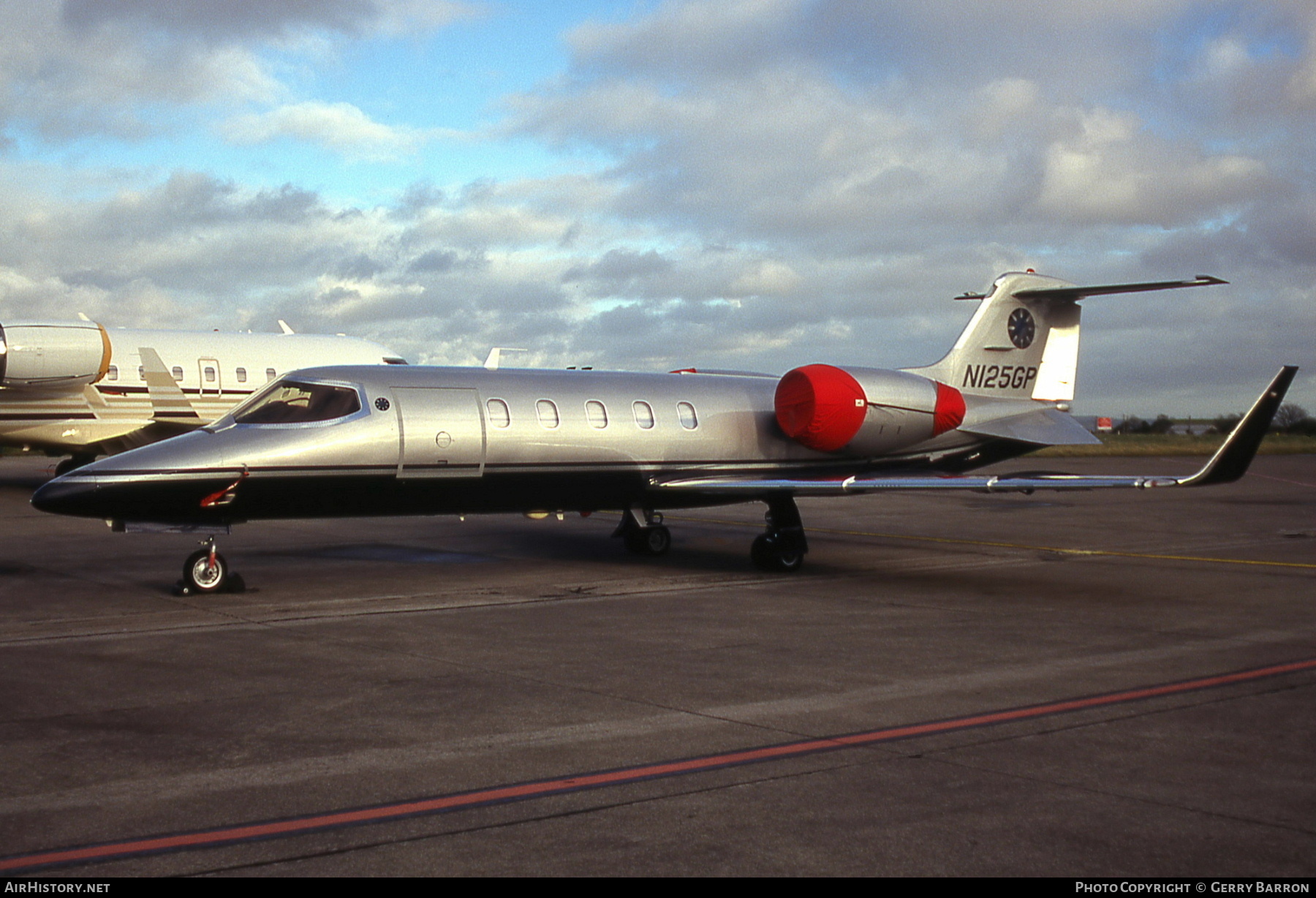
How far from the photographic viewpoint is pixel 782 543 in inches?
634

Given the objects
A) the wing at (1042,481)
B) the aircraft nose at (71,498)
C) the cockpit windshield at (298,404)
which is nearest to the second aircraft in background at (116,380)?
the cockpit windshield at (298,404)

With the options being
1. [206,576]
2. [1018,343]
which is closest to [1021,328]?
[1018,343]

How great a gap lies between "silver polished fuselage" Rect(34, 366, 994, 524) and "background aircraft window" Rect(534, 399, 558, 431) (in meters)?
0.02

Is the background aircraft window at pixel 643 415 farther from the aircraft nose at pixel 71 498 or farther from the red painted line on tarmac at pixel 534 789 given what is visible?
the red painted line on tarmac at pixel 534 789

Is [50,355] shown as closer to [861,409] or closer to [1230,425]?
[861,409]

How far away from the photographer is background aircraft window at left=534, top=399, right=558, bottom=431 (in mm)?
15562

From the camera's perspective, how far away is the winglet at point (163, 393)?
1086 inches

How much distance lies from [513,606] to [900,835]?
25.8 feet

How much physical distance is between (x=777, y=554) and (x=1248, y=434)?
20.4 feet

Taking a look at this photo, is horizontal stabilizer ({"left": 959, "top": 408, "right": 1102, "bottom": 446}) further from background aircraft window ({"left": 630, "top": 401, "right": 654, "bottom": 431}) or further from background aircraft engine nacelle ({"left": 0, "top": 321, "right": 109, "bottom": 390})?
background aircraft engine nacelle ({"left": 0, "top": 321, "right": 109, "bottom": 390})

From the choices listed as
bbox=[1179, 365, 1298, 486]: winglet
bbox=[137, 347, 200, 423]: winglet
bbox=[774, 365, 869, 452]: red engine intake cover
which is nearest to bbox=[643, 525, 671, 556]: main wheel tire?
bbox=[774, 365, 869, 452]: red engine intake cover

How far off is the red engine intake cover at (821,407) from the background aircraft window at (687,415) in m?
1.44
